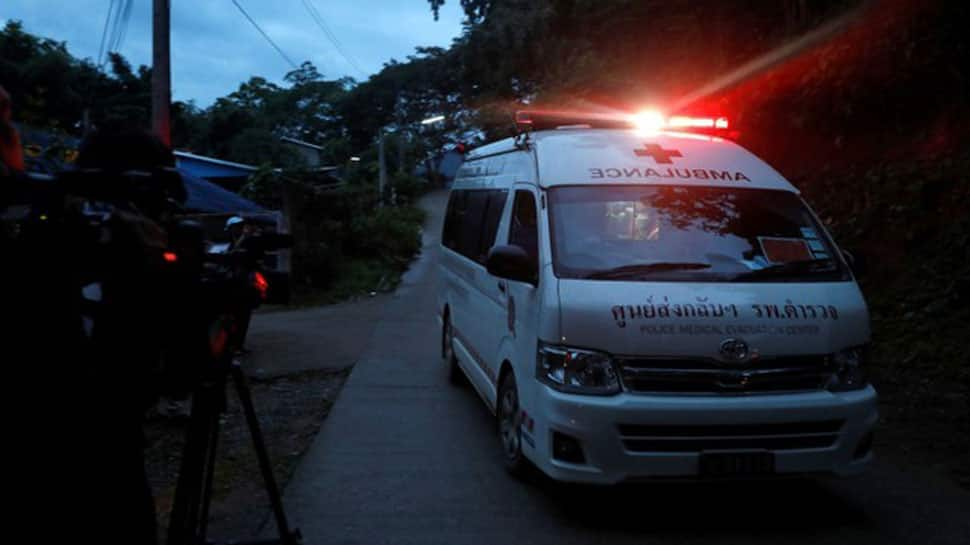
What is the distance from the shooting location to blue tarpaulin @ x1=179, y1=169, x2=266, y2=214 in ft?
39.3

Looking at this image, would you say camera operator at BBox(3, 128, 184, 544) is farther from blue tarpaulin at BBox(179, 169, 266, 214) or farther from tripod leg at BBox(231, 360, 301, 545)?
blue tarpaulin at BBox(179, 169, 266, 214)

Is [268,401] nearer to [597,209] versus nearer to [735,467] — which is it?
[597,209]

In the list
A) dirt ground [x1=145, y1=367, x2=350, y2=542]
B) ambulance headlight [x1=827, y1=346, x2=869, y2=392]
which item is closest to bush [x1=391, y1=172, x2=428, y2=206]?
dirt ground [x1=145, y1=367, x2=350, y2=542]

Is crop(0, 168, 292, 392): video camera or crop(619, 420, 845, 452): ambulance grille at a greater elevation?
crop(0, 168, 292, 392): video camera

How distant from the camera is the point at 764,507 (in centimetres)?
569

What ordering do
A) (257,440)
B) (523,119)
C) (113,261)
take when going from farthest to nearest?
(523,119) → (257,440) → (113,261)

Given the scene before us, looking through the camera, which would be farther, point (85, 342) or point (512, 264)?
point (512, 264)

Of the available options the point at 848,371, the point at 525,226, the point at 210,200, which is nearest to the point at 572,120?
the point at 525,226

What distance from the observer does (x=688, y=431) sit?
5.08 metres

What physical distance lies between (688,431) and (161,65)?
8.95 metres

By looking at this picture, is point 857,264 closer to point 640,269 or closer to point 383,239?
point 640,269

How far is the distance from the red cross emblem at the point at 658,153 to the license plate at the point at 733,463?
212 cm

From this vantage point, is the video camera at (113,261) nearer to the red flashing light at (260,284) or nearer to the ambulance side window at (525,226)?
the red flashing light at (260,284)

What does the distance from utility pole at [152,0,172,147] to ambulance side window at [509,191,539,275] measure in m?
6.30
